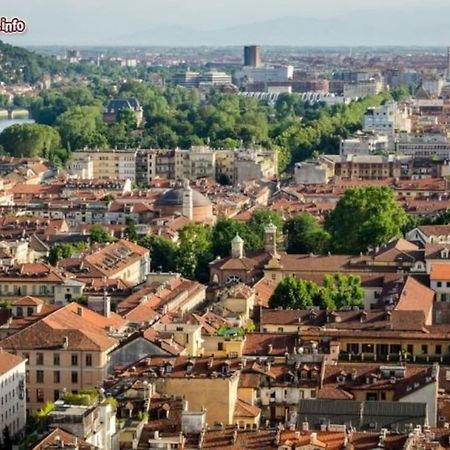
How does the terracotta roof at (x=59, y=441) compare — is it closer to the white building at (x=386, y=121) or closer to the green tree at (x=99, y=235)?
the green tree at (x=99, y=235)

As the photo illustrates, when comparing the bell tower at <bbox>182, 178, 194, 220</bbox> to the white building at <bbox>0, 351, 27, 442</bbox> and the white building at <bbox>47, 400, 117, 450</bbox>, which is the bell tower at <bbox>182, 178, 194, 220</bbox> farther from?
the white building at <bbox>47, 400, 117, 450</bbox>

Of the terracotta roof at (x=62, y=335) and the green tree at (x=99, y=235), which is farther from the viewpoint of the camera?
the green tree at (x=99, y=235)

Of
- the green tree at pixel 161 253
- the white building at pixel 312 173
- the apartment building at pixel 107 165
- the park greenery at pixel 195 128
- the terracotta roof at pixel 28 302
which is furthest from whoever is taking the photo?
the park greenery at pixel 195 128

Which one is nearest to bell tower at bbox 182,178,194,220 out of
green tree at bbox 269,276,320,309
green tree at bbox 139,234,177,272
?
green tree at bbox 139,234,177,272

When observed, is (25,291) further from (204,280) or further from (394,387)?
(394,387)

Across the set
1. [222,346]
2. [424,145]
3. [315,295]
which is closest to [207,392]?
[222,346]

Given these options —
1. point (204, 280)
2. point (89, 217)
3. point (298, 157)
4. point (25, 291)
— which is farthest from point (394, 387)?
point (298, 157)

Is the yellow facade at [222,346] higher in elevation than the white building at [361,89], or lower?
higher

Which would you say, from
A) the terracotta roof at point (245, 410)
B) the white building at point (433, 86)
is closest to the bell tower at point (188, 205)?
the terracotta roof at point (245, 410)
